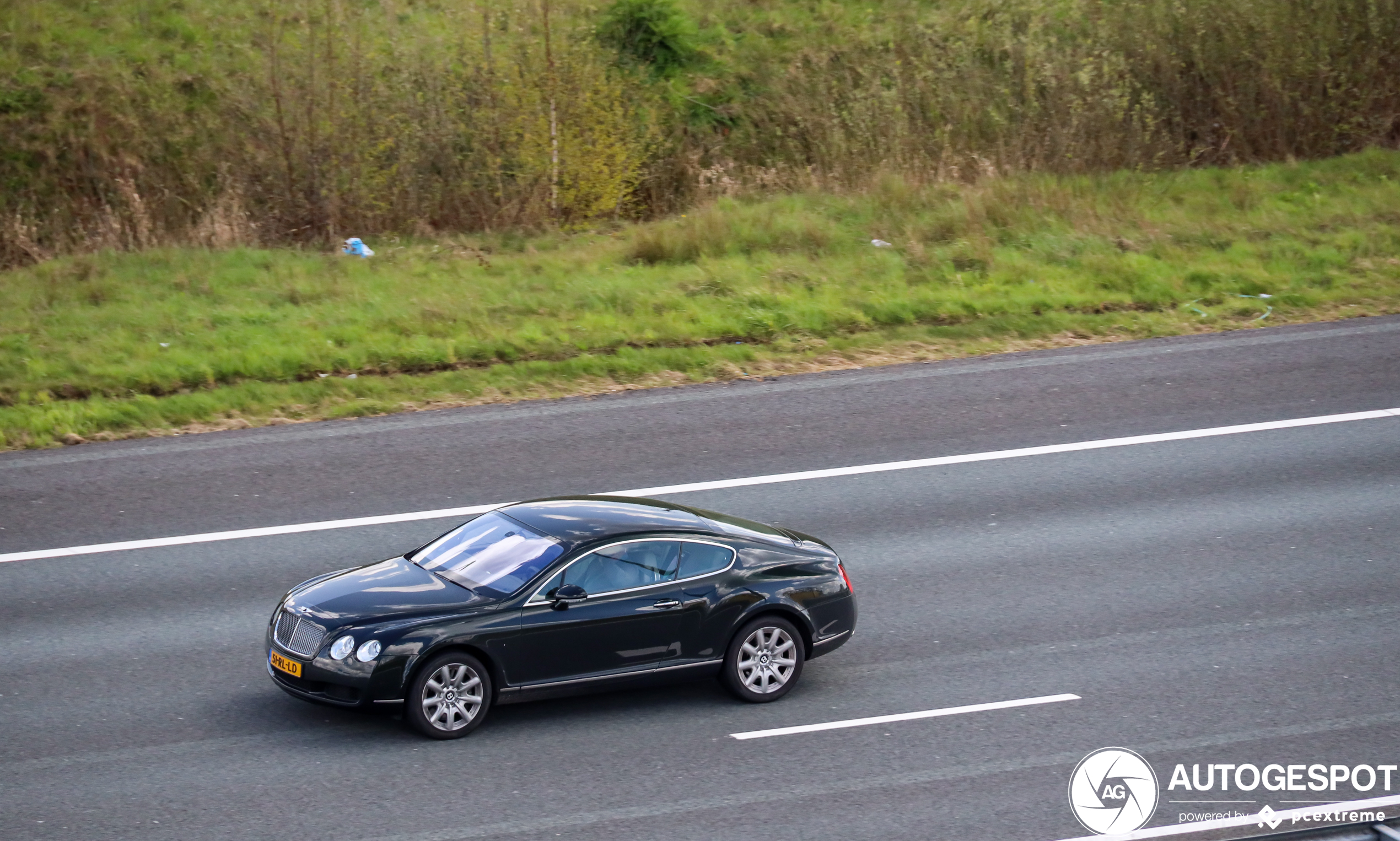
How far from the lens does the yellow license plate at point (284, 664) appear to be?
27.1 ft

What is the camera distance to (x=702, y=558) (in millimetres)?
9172

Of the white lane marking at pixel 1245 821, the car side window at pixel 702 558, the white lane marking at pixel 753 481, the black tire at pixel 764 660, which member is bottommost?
the white lane marking at pixel 1245 821

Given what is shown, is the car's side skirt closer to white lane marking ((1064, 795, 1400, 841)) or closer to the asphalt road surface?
Answer: the asphalt road surface

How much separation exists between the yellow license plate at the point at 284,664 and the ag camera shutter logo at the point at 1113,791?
4.49 meters

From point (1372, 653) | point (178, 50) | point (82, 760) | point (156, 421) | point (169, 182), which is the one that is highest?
point (178, 50)

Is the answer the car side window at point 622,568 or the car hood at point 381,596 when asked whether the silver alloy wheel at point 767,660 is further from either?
the car hood at point 381,596

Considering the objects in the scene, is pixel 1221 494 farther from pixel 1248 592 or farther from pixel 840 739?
pixel 840 739

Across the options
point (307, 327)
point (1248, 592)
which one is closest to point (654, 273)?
point (307, 327)


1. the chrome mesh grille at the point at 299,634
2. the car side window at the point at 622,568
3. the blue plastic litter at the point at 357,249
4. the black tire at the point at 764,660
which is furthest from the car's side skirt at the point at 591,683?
the blue plastic litter at the point at 357,249

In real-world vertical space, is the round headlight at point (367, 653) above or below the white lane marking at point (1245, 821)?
above

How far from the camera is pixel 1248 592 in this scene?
10477 mm

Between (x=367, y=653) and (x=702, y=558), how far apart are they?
225 cm

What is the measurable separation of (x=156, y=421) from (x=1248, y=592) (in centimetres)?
1052

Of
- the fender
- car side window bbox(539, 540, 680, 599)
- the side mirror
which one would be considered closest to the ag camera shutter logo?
the fender
